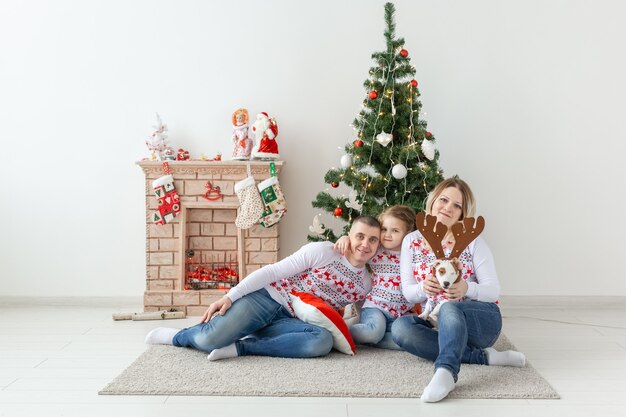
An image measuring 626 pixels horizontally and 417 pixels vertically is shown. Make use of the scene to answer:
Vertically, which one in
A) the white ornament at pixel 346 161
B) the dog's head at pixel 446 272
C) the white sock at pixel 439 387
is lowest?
the white sock at pixel 439 387

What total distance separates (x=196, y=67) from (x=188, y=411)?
8.15ft

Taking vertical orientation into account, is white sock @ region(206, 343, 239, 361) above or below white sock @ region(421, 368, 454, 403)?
below

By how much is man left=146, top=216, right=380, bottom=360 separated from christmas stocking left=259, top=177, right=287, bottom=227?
3.13 ft

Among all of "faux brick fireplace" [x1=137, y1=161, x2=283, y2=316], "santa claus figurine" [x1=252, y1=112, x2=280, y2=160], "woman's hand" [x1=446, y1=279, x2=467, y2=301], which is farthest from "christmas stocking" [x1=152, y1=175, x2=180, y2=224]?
"woman's hand" [x1=446, y1=279, x2=467, y2=301]

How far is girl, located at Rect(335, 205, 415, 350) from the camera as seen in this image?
10.4 ft

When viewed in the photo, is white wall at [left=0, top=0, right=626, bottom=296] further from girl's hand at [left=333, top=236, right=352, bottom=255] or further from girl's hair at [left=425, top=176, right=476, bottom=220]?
girl's hair at [left=425, top=176, right=476, bottom=220]

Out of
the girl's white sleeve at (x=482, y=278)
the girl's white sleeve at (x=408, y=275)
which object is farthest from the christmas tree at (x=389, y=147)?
the girl's white sleeve at (x=482, y=278)

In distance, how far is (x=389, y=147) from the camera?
12.3ft

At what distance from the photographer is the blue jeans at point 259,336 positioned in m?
2.99

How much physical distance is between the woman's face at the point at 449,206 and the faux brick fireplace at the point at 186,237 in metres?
1.33

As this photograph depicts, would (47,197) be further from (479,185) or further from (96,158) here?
(479,185)

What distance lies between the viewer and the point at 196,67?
4324 millimetres

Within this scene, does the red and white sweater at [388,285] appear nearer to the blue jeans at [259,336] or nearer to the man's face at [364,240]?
the man's face at [364,240]

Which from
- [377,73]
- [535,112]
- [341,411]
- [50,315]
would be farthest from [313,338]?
[535,112]
